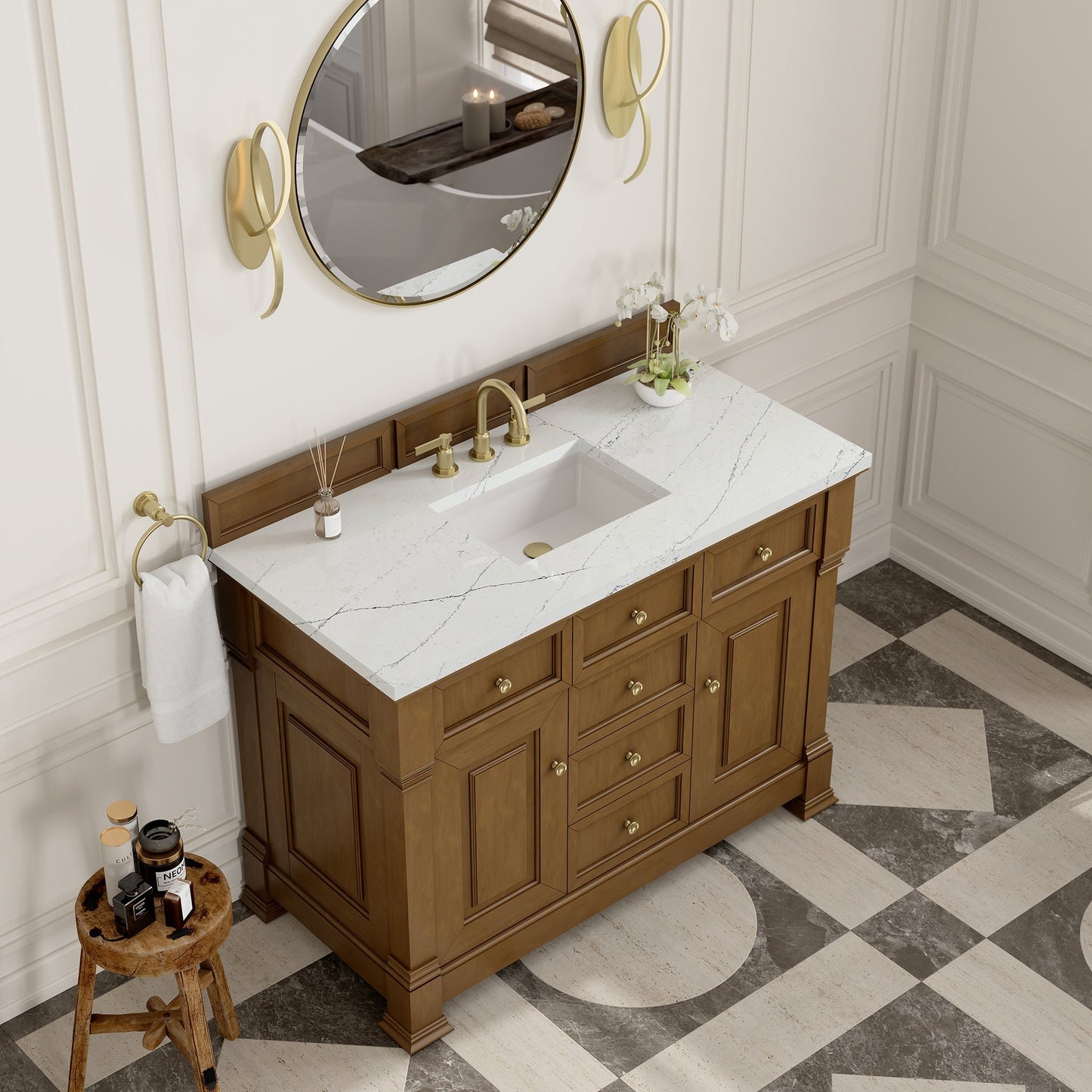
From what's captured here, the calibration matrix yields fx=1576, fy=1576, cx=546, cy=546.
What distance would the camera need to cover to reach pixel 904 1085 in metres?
2.95

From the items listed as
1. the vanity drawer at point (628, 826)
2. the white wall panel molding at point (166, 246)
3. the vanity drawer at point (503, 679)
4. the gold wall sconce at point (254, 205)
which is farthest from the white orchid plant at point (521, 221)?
the vanity drawer at point (628, 826)

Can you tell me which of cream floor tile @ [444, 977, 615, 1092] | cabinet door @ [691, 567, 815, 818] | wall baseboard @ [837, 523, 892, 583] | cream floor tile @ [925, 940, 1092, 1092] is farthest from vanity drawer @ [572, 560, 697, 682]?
wall baseboard @ [837, 523, 892, 583]

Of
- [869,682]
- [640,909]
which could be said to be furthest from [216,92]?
[869,682]

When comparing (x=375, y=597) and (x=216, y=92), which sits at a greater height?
(x=216, y=92)

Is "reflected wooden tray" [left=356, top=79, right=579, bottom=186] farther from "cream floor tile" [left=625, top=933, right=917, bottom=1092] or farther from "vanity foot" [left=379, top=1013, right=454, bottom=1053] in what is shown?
"cream floor tile" [left=625, top=933, right=917, bottom=1092]

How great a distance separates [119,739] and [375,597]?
2.05 feet

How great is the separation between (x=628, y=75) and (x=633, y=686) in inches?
47.0

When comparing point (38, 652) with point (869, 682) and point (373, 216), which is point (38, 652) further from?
point (869, 682)

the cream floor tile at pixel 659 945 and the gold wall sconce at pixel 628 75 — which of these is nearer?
the gold wall sconce at pixel 628 75

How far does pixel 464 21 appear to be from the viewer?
9.09 feet

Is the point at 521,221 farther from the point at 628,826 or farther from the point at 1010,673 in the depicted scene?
the point at 1010,673

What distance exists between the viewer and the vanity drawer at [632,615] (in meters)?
2.89

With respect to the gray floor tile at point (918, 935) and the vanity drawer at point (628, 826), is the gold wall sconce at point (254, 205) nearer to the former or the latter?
the vanity drawer at point (628, 826)

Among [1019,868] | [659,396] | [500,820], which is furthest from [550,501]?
[1019,868]
